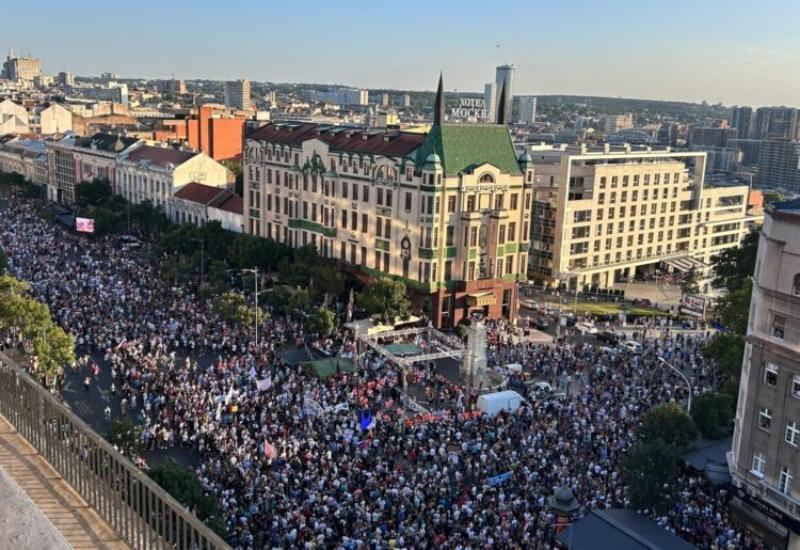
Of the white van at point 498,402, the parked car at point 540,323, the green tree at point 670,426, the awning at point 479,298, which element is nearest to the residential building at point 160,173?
the awning at point 479,298

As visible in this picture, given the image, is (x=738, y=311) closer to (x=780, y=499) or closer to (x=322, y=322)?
(x=780, y=499)

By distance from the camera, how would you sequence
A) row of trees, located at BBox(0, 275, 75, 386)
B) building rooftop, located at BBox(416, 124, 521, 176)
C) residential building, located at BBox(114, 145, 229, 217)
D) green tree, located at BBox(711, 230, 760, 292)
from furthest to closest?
residential building, located at BBox(114, 145, 229, 217), green tree, located at BBox(711, 230, 760, 292), building rooftop, located at BBox(416, 124, 521, 176), row of trees, located at BBox(0, 275, 75, 386)

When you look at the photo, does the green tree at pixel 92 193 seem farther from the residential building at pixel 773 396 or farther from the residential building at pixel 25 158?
the residential building at pixel 773 396

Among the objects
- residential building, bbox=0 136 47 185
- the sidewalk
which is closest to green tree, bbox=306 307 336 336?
the sidewalk

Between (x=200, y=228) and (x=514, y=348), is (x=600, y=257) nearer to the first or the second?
(x=514, y=348)

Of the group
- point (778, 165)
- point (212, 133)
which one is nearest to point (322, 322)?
point (212, 133)

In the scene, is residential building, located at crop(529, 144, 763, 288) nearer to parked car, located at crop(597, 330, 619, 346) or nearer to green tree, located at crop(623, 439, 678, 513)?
parked car, located at crop(597, 330, 619, 346)
